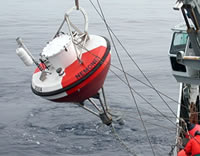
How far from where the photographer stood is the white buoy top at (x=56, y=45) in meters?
8.31

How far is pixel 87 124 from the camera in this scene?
1823cm

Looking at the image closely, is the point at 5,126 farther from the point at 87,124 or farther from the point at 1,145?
the point at 87,124

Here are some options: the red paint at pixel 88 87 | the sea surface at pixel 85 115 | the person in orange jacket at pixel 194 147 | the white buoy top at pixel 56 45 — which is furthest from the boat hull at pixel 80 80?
the person in orange jacket at pixel 194 147

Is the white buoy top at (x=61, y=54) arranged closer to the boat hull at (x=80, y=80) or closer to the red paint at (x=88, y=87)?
the boat hull at (x=80, y=80)

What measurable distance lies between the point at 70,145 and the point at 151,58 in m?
18.4

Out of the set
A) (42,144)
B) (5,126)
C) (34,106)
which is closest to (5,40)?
(34,106)

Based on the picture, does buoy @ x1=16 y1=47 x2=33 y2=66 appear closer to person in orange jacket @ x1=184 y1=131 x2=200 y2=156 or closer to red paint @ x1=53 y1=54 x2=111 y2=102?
red paint @ x1=53 y1=54 x2=111 y2=102

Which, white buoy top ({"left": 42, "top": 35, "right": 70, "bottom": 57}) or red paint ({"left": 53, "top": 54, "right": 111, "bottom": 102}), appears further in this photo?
white buoy top ({"left": 42, "top": 35, "right": 70, "bottom": 57})

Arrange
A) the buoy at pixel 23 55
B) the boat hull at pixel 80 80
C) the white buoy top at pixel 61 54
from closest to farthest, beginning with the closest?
the boat hull at pixel 80 80 → the white buoy top at pixel 61 54 → the buoy at pixel 23 55

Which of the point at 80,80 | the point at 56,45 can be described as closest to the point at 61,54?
the point at 56,45

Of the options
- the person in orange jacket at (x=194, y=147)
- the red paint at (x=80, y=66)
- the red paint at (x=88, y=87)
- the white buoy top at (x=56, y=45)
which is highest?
the white buoy top at (x=56, y=45)

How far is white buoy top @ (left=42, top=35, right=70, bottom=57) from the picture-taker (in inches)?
327

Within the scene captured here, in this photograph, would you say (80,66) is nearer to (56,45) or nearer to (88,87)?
(88,87)

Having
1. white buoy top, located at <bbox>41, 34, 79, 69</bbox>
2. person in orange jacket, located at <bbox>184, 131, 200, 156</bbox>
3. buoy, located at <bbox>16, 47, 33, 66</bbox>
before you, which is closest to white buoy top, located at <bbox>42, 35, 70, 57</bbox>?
white buoy top, located at <bbox>41, 34, 79, 69</bbox>
